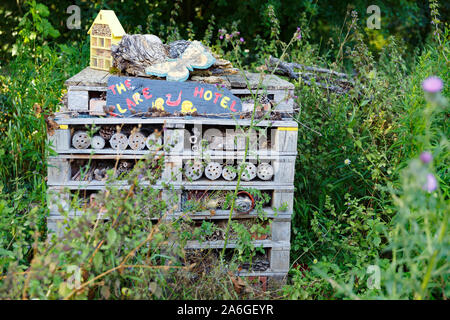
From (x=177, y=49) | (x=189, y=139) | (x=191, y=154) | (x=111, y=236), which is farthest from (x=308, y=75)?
(x=111, y=236)

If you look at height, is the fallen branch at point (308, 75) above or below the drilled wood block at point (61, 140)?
above

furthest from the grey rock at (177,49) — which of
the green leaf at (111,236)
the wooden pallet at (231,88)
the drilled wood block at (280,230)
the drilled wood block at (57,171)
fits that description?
the green leaf at (111,236)

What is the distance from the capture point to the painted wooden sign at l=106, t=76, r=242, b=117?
3.16m

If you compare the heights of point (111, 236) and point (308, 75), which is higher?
point (308, 75)

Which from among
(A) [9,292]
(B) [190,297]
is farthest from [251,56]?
(A) [9,292]

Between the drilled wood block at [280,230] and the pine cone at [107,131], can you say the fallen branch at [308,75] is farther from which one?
the pine cone at [107,131]

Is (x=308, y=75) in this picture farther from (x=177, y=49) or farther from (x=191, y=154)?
(x=191, y=154)

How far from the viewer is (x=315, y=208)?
158 inches

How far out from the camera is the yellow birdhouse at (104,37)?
367 cm

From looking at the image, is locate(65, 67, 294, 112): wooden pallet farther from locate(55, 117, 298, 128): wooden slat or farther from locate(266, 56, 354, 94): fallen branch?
locate(266, 56, 354, 94): fallen branch

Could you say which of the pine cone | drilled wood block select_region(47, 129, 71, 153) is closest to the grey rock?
the pine cone

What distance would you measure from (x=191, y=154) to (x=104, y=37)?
48.7 inches

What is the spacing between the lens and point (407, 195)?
1.91m

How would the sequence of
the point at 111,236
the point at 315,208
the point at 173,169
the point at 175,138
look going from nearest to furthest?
the point at 111,236
the point at 175,138
the point at 173,169
the point at 315,208
